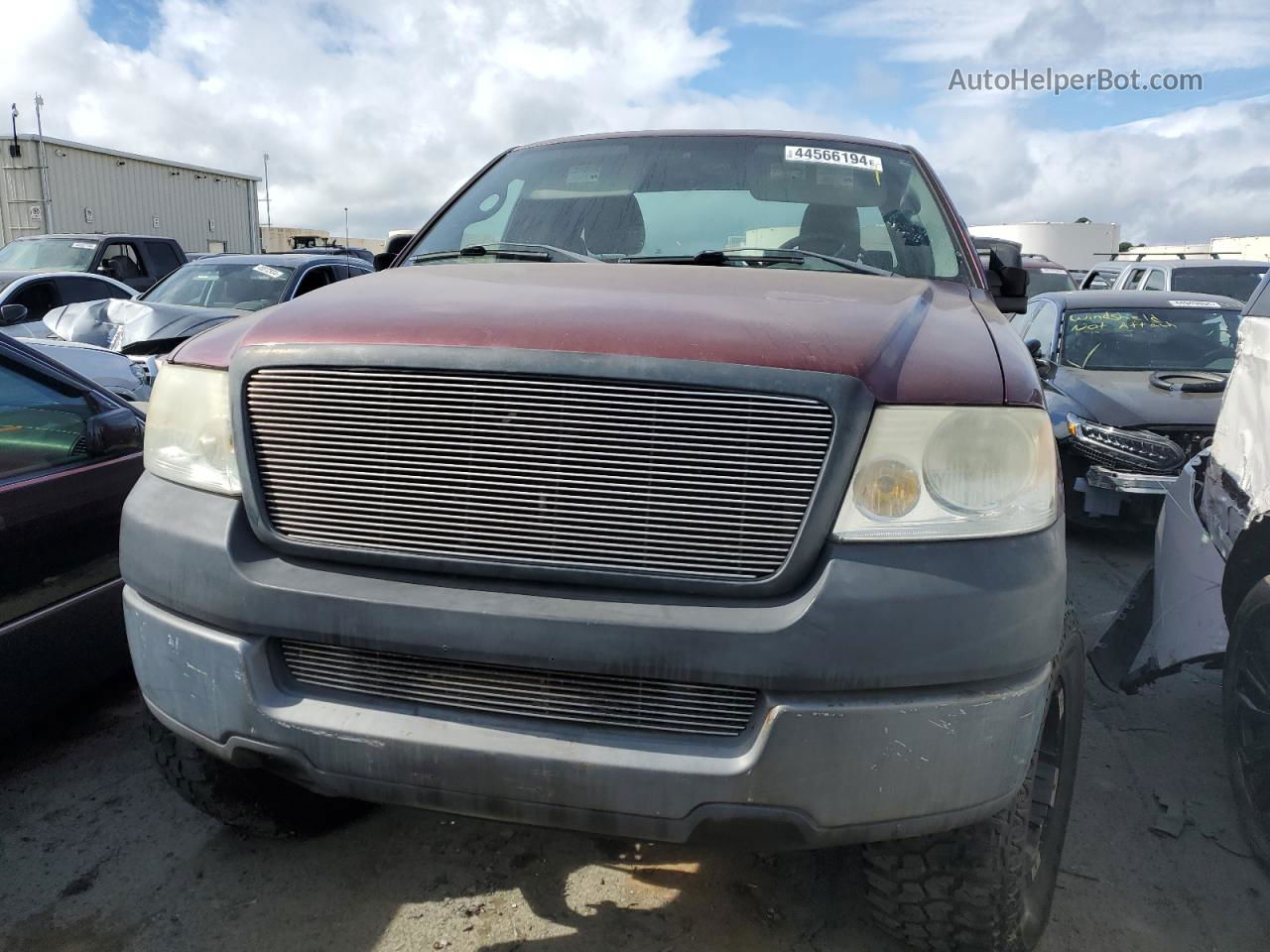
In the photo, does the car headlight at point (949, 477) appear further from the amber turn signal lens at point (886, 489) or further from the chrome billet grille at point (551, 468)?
the chrome billet grille at point (551, 468)

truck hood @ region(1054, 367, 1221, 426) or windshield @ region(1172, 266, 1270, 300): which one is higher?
windshield @ region(1172, 266, 1270, 300)

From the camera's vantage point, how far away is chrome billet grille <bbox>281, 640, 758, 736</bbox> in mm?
1729

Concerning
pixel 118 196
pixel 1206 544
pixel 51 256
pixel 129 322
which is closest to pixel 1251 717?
pixel 1206 544

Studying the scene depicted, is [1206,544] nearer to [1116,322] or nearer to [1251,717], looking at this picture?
[1251,717]

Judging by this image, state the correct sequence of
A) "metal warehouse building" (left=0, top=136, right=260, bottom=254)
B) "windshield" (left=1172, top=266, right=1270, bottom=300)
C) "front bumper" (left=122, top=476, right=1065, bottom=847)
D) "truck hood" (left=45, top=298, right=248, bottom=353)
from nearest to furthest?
"front bumper" (left=122, top=476, right=1065, bottom=847), "truck hood" (left=45, top=298, right=248, bottom=353), "windshield" (left=1172, top=266, right=1270, bottom=300), "metal warehouse building" (left=0, top=136, right=260, bottom=254)

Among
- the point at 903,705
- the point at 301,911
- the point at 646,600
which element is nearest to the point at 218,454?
the point at 646,600

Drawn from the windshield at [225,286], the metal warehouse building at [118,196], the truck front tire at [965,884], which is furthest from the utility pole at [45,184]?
the truck front tire at [965,884]

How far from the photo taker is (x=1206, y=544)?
3344 millimetres

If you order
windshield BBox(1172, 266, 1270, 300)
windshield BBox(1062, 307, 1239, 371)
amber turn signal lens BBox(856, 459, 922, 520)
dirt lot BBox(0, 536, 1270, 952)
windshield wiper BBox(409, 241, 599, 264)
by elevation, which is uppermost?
windshield wiper BBox(409, 241, 599, 264)

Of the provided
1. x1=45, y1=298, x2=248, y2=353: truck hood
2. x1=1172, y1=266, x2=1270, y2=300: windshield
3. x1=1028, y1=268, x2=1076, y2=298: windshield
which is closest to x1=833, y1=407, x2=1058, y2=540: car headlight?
x1=45, y1=298, x2=248, y2=353: truck hood

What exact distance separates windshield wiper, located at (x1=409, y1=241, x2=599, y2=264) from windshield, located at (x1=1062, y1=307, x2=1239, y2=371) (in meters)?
5.39

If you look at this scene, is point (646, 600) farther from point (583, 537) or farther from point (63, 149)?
point (63, 149)

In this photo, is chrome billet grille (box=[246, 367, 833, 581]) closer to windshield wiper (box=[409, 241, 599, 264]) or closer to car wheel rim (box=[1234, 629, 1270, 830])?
windshield wiper (box=[409, 241, 599, 264])

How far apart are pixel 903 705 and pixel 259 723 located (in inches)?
47.5
